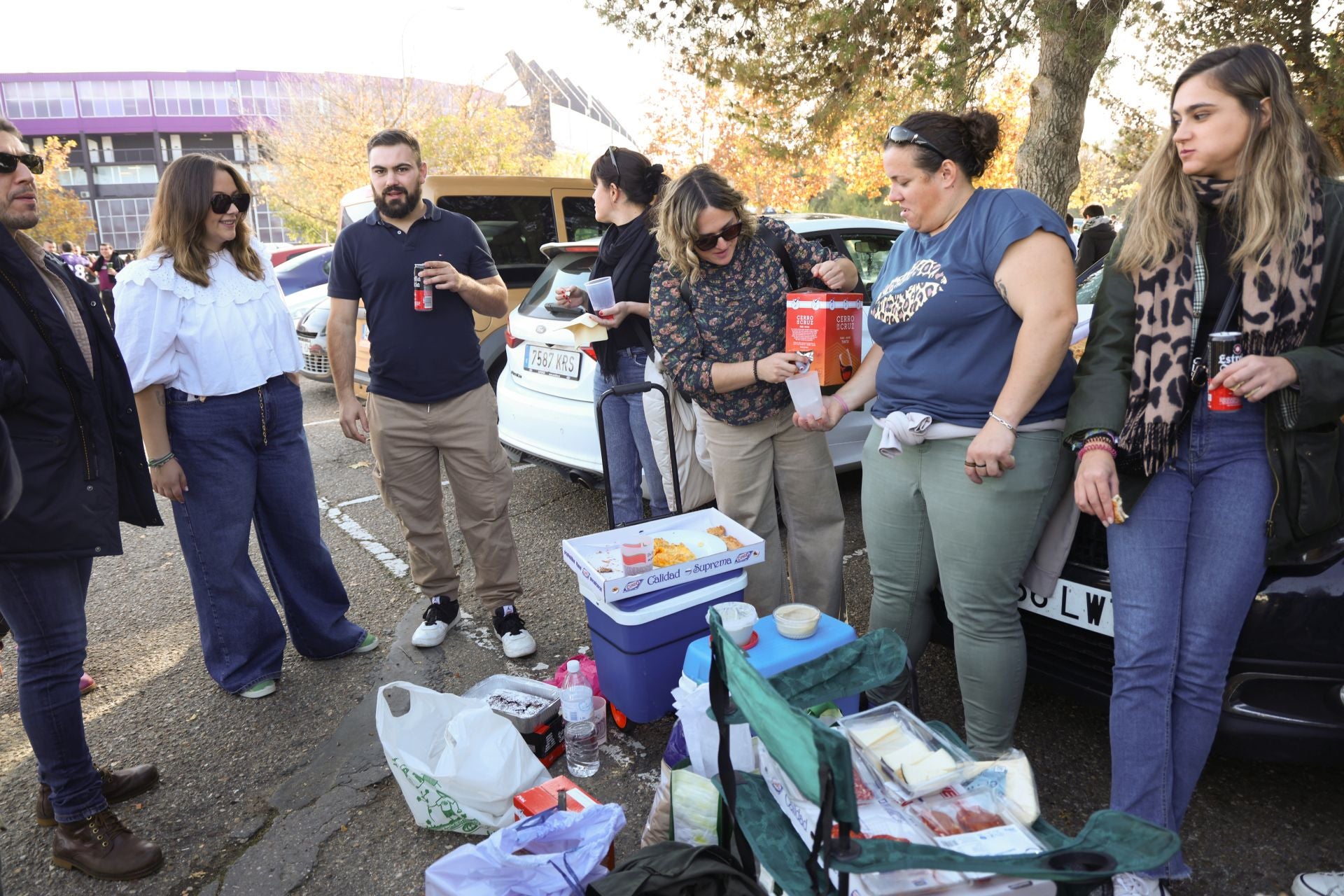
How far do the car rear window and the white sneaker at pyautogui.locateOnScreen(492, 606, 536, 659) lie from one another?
1.90 metres

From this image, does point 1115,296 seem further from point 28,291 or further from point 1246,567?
point 28,291

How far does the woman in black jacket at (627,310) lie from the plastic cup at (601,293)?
0.03 metres

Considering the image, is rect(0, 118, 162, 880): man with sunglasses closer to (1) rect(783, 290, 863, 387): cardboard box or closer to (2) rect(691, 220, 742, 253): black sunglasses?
(2) rect(691, 220, 742, 253): black sunglasses

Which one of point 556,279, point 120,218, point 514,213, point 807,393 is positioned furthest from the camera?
point 120,218

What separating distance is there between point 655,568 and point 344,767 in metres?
1.26

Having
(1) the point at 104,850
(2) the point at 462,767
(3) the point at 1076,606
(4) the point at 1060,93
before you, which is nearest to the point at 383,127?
(4) the point at 1060,93

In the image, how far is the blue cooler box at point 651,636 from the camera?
269 centimetres

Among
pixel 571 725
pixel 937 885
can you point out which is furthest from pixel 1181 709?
pixel 571 725

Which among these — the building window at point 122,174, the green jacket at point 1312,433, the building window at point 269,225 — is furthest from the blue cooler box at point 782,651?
the building window at point 122,174

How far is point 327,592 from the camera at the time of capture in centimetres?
351

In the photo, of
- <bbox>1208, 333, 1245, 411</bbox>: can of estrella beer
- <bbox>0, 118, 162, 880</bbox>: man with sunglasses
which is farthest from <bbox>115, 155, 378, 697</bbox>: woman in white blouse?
<bbox>1208, 333, 1245, 411</bbox>: can of estrella beer

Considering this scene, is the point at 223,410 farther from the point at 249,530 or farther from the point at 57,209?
the point at 57,209

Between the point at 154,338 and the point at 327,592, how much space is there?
3.99 ft

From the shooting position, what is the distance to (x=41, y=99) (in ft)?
195
